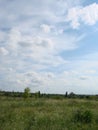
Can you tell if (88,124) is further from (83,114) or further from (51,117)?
(51,117)

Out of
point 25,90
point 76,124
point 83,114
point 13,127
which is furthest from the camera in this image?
point 25,90

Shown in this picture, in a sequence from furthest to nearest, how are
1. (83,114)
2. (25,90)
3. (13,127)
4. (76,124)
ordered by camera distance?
(25,90) → (83,114) → (76,124) → (13,127)

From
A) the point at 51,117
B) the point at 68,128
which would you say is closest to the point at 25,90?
the point at 51,117

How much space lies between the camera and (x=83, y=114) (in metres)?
16.5

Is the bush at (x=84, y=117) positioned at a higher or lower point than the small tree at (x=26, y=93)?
lower

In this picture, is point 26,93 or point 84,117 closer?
point 84,117

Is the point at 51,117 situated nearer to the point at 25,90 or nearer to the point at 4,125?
the point at 4,125

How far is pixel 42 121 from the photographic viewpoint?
1582 centimetres

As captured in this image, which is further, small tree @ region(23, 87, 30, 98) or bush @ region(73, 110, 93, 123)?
small tree @ region(23, 87, 30, 98)

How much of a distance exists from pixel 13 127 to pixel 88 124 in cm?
385

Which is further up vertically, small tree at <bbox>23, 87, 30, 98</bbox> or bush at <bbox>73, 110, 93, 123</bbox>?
small tree at <bbox>23, 87, 30, 98</bbox>

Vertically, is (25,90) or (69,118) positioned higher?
(25,90)

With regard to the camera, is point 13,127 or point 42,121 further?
point 42,121

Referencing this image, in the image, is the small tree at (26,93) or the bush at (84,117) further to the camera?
the small tree at (26,93)
